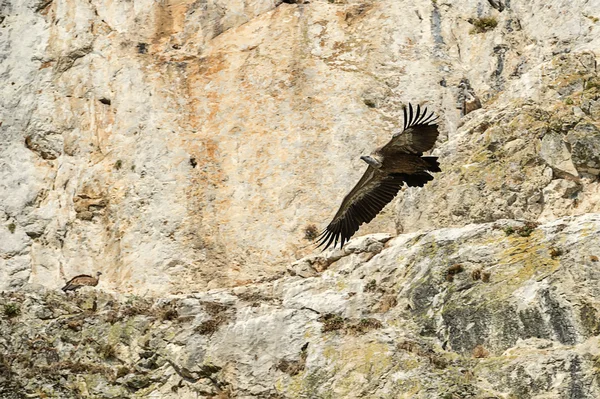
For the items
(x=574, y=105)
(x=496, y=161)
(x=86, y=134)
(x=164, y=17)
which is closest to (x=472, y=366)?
(x=496, y=161)

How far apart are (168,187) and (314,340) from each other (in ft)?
28.4

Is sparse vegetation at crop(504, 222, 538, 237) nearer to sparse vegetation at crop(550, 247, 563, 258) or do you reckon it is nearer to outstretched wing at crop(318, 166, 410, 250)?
sparse vegetation at crop(550, 247, 563, 258)

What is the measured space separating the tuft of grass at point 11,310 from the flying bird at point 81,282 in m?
2.50

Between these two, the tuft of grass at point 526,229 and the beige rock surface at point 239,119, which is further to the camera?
the beige rock surface at point 239,119

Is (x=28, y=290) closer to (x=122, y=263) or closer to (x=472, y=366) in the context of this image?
(x=122, y=263)

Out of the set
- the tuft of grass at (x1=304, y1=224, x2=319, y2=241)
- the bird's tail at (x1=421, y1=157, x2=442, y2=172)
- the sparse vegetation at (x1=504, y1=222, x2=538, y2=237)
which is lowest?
the tuft of grass at (x1=304, y1=224, x2=319, y2=241)

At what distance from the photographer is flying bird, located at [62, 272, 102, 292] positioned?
2581 cm

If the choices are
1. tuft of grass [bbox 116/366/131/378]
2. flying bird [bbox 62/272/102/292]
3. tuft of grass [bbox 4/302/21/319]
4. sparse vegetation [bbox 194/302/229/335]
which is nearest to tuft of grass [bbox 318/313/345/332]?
sparse vegetation [bbox 194/302/229/335]

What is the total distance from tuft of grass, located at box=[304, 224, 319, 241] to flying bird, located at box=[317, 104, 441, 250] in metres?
5.08

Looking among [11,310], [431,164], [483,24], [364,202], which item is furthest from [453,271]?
[483,24]

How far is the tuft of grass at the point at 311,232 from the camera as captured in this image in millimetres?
26125

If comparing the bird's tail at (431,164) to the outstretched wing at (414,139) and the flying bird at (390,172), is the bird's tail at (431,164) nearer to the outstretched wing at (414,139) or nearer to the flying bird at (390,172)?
the flying bird at (390,172)

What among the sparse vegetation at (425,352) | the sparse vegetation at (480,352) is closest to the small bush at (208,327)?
the sparse vegetation at (425,352)

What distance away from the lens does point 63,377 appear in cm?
2164
